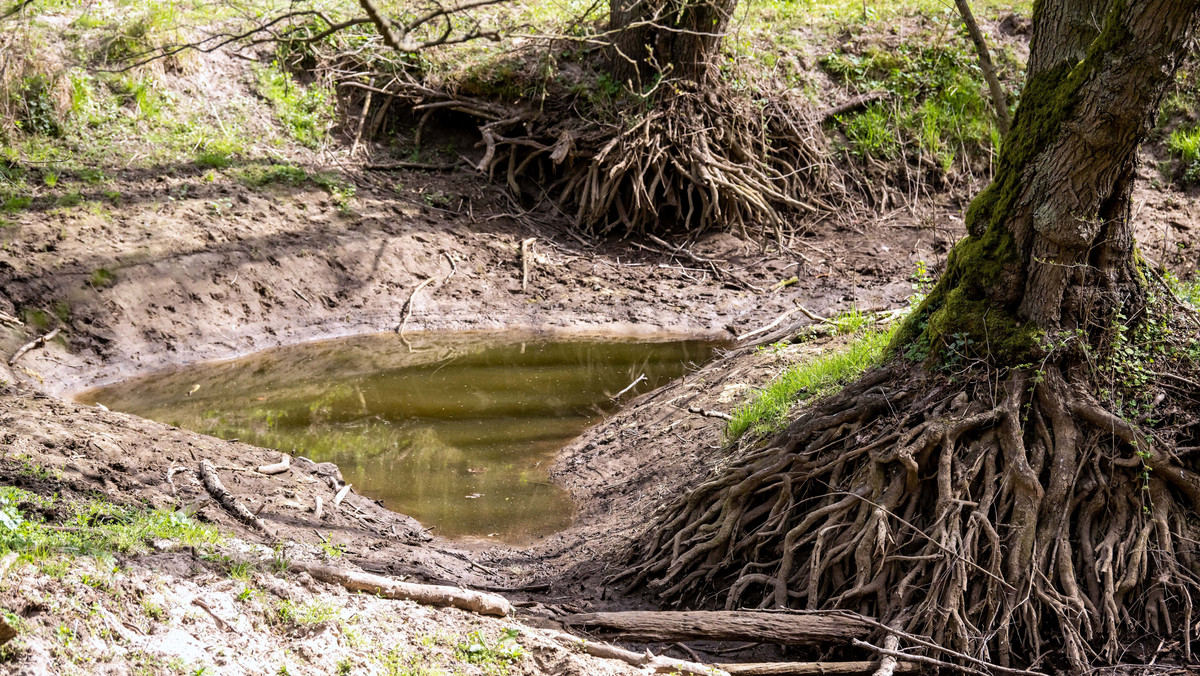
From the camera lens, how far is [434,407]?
840 centimetres

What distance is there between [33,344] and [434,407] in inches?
132

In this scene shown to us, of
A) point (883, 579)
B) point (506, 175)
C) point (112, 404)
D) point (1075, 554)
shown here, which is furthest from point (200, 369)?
point (1075, 554)

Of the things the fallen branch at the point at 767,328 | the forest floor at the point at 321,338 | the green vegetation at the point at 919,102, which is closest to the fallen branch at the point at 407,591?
the forest floor at the point at 321,338

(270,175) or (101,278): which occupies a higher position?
(270,175)

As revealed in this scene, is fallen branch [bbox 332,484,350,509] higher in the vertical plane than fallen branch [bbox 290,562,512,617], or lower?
lower

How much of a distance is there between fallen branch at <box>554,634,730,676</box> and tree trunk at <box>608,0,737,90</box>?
8.57 meters

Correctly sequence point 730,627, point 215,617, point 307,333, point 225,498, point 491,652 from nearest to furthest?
1. point 215,617
2. point 491,652
3. point 730,627
4. point 225,498
5. point 307,333

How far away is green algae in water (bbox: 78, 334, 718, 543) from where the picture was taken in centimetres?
687

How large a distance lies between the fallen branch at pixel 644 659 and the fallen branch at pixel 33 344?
6001mm

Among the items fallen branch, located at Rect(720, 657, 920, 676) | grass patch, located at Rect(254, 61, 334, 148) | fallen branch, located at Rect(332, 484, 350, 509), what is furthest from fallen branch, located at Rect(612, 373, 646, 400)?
grass patch, located at Rect(254, 61, 334, 148)

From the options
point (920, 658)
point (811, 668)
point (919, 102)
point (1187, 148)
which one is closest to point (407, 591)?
point (811, 668)

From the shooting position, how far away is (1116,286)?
481 centimetres

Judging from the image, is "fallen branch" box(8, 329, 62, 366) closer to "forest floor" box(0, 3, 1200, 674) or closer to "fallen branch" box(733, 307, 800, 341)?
"forest floor" box(0, 3, 1200, 674)

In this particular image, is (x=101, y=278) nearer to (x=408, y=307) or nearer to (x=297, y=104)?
(x=408, y=307)
